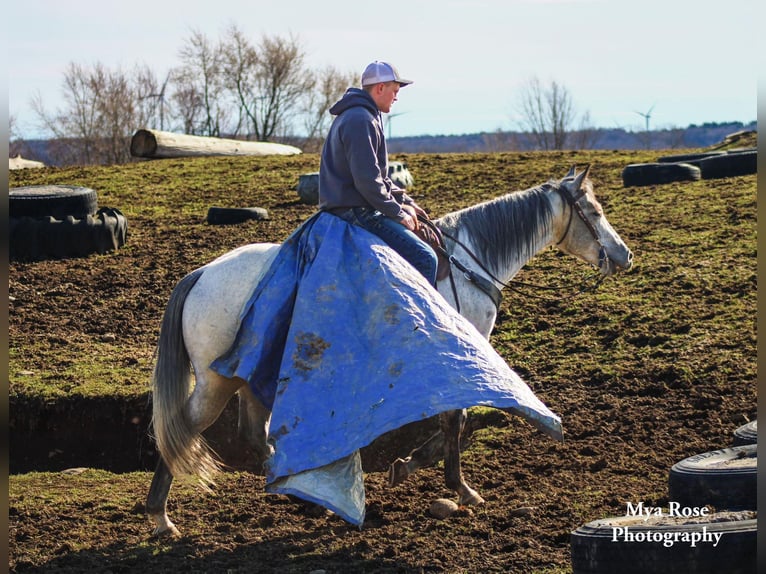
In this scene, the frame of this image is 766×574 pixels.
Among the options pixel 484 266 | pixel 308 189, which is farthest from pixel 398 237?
pixel 308 189

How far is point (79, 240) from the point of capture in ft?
42.0

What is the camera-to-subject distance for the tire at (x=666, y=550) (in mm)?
4285

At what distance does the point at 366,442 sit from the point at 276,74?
1513 inches

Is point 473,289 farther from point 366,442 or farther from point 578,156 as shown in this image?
point 578,156

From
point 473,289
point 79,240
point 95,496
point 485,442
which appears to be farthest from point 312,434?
point 79,240

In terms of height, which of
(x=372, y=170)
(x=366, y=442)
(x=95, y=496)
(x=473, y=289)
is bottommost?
(x=95, y=496)

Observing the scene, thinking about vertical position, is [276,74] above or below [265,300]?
above

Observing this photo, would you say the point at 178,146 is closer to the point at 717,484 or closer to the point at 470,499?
the point at 470,499

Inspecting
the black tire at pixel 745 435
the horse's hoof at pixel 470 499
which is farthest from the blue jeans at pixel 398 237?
the black tire at pixel 745 435

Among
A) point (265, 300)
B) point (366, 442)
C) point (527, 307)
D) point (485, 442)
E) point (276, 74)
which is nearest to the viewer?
point (366, 442)

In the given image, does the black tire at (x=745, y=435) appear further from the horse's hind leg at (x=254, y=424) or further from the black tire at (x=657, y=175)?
the black tire at (x=657, y=175)

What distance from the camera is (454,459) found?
6141mm

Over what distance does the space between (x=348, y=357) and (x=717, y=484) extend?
6.79 ft

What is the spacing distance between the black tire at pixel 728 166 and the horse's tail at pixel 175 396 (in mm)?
11263
